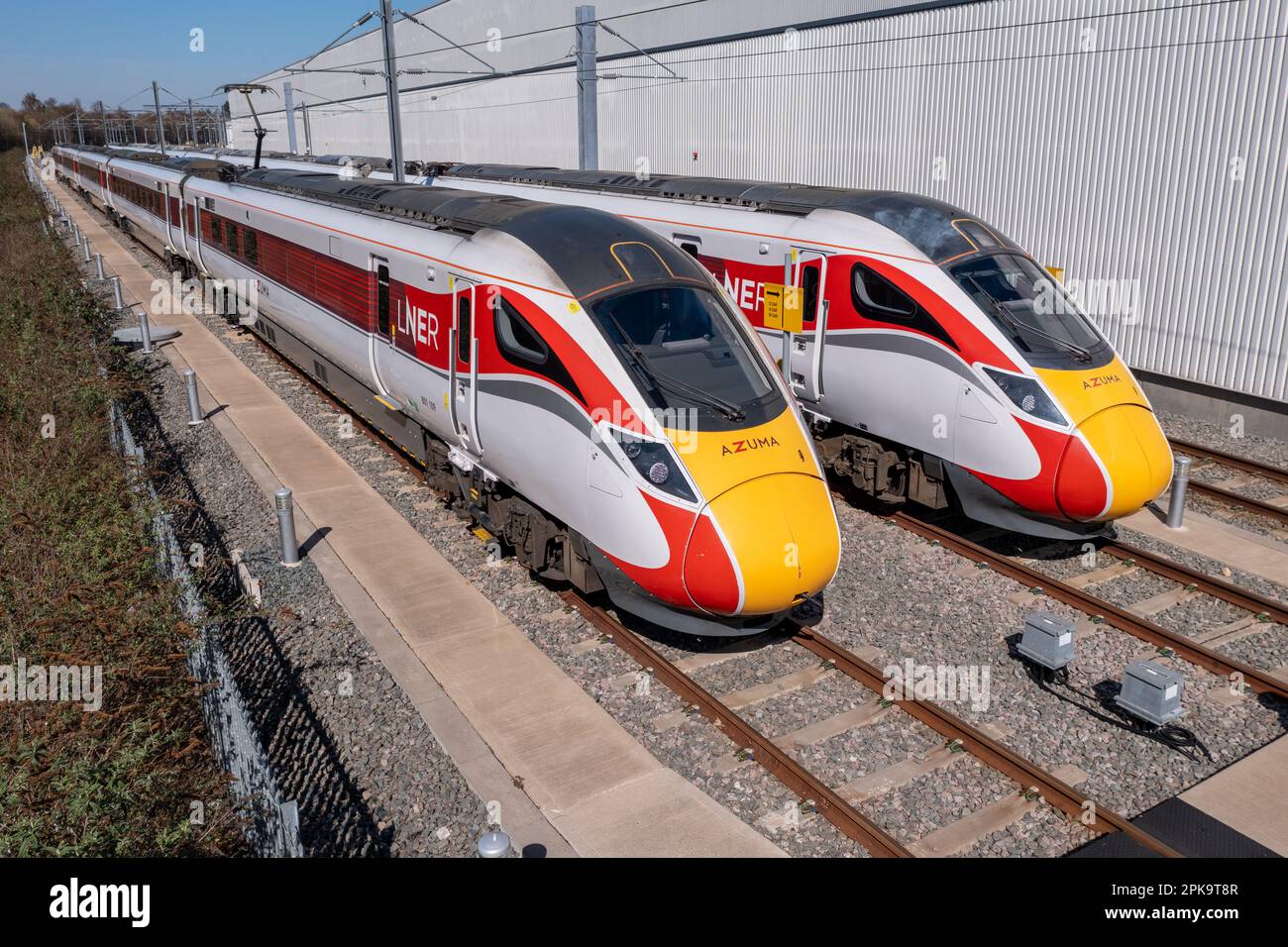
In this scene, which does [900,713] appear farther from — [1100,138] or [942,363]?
[1100,138]

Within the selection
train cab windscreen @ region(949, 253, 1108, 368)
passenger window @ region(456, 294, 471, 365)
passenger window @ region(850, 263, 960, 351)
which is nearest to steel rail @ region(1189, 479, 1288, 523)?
train cab windscreen @ region(949, 253, 1108, 368)

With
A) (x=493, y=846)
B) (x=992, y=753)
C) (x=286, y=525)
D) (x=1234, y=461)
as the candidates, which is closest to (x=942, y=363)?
(x=992, y=753)

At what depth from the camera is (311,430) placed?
14.5 metres

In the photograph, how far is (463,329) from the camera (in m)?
8.91

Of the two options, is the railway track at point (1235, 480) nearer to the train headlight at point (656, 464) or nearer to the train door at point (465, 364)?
the train headlight at point (656, 464)

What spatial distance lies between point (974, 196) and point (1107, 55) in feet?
10.4

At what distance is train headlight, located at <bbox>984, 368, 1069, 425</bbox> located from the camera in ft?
29.8

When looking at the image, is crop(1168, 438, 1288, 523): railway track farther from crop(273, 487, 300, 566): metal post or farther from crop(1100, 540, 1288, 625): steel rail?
crop(273, 487, 300, 566): metal post

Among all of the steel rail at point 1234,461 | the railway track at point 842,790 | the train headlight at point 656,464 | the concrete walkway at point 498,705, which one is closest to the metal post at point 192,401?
the concrete walkway at point 498,705

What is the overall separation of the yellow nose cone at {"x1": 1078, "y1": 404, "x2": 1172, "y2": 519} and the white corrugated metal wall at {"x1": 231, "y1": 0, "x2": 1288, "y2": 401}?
19.3ft

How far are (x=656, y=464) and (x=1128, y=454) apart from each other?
5.00 metres

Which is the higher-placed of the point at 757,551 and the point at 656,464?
the point at 656,464
